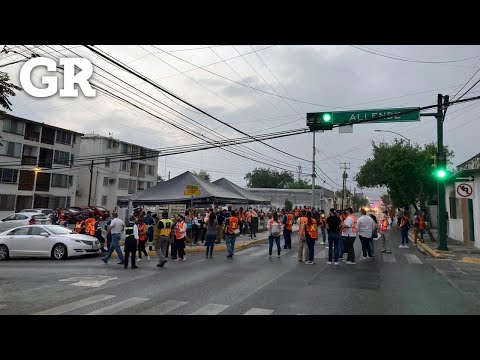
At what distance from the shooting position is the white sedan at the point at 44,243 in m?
14.1

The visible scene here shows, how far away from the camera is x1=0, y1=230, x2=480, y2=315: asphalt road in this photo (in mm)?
6867

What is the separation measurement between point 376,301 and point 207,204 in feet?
49.8

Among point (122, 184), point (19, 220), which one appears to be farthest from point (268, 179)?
point (19, 220)

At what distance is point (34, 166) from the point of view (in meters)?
41.7

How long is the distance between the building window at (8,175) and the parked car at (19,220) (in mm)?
15505

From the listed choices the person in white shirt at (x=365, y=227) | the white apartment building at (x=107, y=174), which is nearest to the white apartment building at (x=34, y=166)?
the white apartment building at (x=107, y=174)

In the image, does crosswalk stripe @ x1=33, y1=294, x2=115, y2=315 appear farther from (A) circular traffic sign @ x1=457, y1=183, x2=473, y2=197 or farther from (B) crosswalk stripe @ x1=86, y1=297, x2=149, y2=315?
(A) circular traffic sign @ x1=457, y1=183, x2=473, y2=197

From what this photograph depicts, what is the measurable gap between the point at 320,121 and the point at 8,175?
3755cm

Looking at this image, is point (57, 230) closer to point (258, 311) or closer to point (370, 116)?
point (258, 311)

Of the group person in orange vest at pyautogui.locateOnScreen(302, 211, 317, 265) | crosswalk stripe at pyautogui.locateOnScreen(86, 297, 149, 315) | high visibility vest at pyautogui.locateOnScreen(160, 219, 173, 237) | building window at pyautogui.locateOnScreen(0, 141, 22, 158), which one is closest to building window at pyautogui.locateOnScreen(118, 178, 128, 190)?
building window at pyautogui.locateOnScreen(0, 141, 22, 158)

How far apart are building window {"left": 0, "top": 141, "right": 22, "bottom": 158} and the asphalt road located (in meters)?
30.8

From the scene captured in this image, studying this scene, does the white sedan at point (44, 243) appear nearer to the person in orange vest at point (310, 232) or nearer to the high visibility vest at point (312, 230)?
the person in orange vest at point (310, 232)
